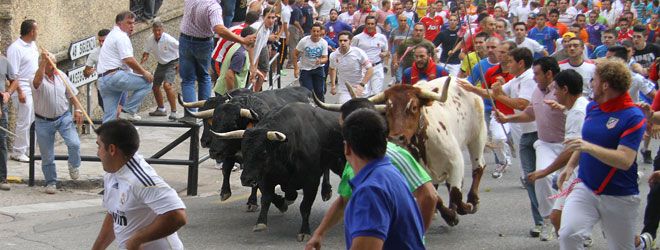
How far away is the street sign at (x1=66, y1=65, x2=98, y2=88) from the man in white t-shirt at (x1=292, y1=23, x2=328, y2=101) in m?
3.61

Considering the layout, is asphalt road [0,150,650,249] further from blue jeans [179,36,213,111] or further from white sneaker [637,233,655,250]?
blue jeans [179,36,213,111]

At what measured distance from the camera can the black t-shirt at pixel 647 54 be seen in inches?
732

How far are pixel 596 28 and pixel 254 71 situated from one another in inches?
508

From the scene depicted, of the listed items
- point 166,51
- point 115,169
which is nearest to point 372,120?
point 115,169

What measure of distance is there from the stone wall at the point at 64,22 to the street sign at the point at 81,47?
12 cm

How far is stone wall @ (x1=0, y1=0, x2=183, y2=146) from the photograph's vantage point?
1566cm

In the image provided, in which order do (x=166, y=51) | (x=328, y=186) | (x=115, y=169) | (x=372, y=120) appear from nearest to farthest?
(x=372, y=120)
(x=115, y=169)
(x=328, y=186)
(x=166, y=51)

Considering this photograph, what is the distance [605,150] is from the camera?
7.92m

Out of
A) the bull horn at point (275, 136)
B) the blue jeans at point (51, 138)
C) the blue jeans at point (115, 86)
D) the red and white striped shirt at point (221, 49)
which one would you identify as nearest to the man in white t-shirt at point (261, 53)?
the red and white striped shirt at point (221, 49)

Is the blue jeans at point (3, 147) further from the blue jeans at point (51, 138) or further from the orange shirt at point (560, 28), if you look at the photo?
the orange shirt at point (560, 28)

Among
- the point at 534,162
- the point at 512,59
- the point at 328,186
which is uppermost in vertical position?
the point at 512,59

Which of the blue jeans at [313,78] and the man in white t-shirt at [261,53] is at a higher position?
the man in white t-shirt at [261,53]

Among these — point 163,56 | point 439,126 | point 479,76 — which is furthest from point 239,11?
point 439,126

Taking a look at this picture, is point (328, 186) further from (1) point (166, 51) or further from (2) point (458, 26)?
(2) point (458, 26)
